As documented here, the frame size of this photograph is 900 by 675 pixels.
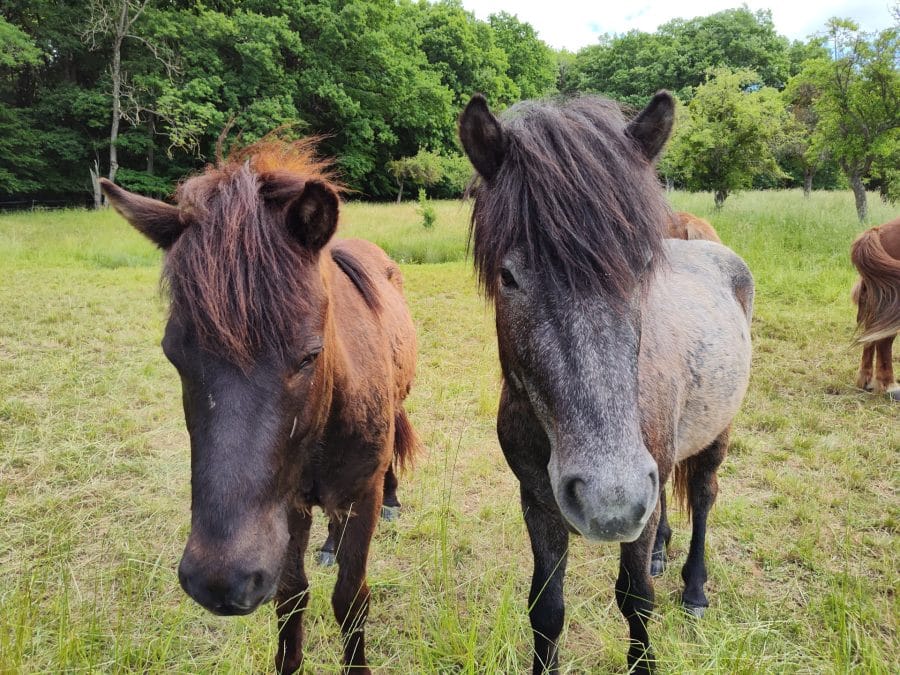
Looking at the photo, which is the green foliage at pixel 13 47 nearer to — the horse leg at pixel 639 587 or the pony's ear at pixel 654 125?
the pony's ear at pixel 654 125

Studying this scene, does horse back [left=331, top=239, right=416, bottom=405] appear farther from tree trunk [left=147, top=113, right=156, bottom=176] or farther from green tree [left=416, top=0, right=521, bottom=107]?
green tree [left=416, top=0, right=521, bottom=107]

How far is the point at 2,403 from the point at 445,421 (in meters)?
4.67

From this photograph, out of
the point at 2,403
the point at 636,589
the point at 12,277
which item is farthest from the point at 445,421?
the point at 12,277

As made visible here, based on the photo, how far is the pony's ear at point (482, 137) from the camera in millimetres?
1603

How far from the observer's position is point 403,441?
3.50m

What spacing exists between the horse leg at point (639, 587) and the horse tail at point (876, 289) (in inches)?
196

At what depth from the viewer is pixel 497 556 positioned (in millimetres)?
3225

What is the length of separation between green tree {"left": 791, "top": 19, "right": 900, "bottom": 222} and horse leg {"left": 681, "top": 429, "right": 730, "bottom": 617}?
1170 centimetres

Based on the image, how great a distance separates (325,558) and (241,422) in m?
2.36

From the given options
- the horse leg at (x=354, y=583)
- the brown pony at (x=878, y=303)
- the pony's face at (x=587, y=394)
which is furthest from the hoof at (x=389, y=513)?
the brown pony at (x=878, y=303)

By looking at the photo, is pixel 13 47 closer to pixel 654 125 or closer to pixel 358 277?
pixel 358 277

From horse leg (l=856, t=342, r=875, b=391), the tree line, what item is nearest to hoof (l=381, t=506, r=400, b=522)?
horse leg (l=856, t=342, r=875, b=391)

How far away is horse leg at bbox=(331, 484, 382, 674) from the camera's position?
2219 mm

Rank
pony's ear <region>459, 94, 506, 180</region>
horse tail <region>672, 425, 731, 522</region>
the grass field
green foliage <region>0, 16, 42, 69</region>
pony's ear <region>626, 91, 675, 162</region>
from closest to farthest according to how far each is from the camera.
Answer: pony's ear <region>459, 94, 506, 180</region>
pony's ear <region>626, 91, 675, 162</region>
the grass field
horse tail <region>672, 425, 731, 522</region>
green foliage <region>0, 16, 42, 69</region>
